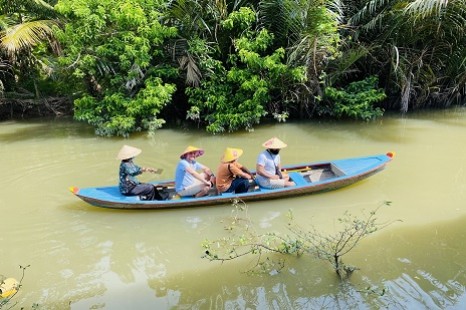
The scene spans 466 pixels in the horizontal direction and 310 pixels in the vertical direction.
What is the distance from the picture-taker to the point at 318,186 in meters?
7.55

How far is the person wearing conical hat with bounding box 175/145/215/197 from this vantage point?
7.31 metres

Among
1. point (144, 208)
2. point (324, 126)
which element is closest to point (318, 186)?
point (144, 208)

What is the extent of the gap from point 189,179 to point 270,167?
1.37 metres

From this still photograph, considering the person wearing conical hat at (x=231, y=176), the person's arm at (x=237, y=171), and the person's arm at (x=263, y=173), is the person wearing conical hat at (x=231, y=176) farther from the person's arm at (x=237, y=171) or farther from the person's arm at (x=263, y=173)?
the person's arm at (x=263, y=173)

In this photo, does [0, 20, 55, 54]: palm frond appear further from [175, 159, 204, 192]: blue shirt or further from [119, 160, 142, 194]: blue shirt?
[175, 159, 204, 192]: blue shirt

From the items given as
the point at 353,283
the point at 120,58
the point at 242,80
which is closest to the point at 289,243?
the point at 353,283

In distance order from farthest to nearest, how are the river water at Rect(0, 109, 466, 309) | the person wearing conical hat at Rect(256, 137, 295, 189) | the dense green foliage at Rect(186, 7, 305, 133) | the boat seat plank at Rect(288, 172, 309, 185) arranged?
the dense green foliage at Rect(186, 7, 305, 133) → the boat seat plank at Rect(288, 172, 309, 185) → the person wearing conical hat at Rect(256, 137, 295, 189) → the river water at Rect(0, 109, 466, 309)

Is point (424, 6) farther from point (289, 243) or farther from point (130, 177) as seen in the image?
point (130, 177)

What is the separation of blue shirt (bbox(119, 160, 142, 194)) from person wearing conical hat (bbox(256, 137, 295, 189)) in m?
2.02

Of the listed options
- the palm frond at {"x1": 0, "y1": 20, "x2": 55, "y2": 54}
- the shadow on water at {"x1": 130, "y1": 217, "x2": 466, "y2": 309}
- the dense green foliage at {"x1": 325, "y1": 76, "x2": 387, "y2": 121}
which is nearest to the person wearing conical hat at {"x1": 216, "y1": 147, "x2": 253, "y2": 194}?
the shadow on water at {"x1": 130, "y1": 217, "x2": 466, "y2": 309}

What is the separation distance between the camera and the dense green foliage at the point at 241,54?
1102 centimetres

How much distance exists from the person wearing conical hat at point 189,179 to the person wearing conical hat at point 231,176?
0.24m

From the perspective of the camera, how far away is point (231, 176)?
7500 millimetres

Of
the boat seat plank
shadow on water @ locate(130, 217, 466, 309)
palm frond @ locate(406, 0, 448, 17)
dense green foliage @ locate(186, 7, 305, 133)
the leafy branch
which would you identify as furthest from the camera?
dense green foliage @ locate(186, 7, 305, 133)
